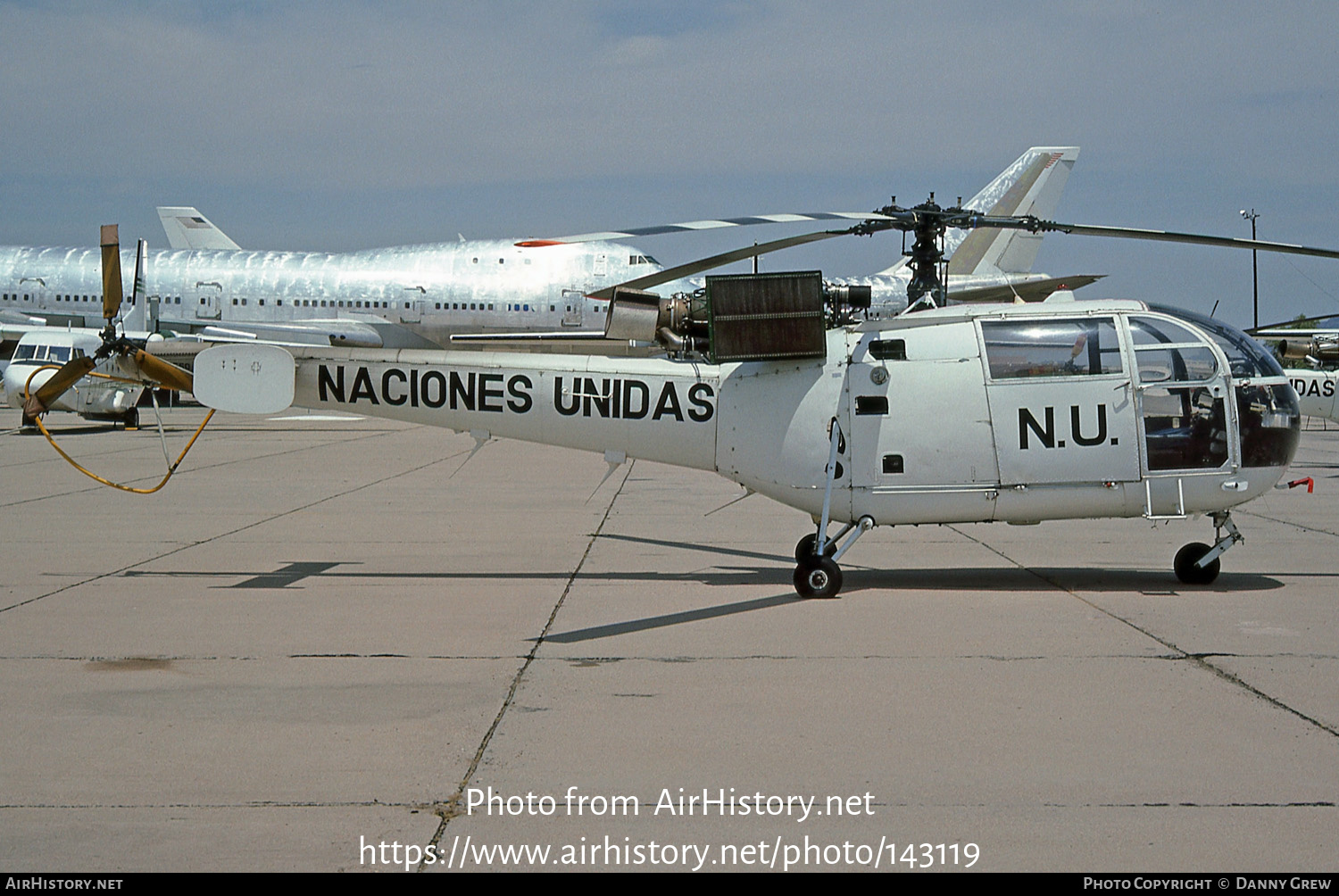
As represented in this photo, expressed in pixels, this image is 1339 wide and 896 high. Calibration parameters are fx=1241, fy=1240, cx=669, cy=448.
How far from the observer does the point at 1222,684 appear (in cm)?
640

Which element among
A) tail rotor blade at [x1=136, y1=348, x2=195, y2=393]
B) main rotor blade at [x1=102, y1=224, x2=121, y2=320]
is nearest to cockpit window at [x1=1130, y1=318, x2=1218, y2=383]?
tail rotor blade at [x1=136, y1=348, x2=195, y2=393]

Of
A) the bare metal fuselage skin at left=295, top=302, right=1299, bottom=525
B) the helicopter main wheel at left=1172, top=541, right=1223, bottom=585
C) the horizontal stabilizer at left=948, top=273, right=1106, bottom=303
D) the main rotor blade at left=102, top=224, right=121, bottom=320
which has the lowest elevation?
the helicopter main wheel at left=1172, top=541, right=1223, bottom=585

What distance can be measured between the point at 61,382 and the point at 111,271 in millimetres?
990

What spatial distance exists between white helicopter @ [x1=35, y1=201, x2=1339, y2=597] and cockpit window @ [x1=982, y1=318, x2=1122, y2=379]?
0.01 m

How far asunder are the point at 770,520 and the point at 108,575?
22.6ft

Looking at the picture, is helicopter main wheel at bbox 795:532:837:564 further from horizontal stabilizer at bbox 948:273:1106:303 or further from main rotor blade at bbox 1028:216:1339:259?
horizontal stabilizer at bbox 948:273:1106:303

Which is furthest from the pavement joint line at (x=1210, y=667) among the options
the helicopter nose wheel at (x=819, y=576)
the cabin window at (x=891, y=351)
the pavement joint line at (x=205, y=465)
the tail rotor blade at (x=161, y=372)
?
the pavement joint line at (x=205, y=465)

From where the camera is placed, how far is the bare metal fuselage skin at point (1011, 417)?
8961mm

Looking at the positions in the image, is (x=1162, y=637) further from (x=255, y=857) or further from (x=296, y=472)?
(x=296, y=472)

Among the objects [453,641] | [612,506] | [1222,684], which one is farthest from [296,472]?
[1222,684]

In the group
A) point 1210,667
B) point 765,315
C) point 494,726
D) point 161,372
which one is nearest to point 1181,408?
point 1210,667

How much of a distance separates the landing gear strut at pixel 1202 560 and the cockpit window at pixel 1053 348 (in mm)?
1508

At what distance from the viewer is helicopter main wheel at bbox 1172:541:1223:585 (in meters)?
9.31

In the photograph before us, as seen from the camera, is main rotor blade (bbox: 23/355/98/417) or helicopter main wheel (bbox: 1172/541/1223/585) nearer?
helicopter main wheel (bbox: 1172/541/1223/585)
